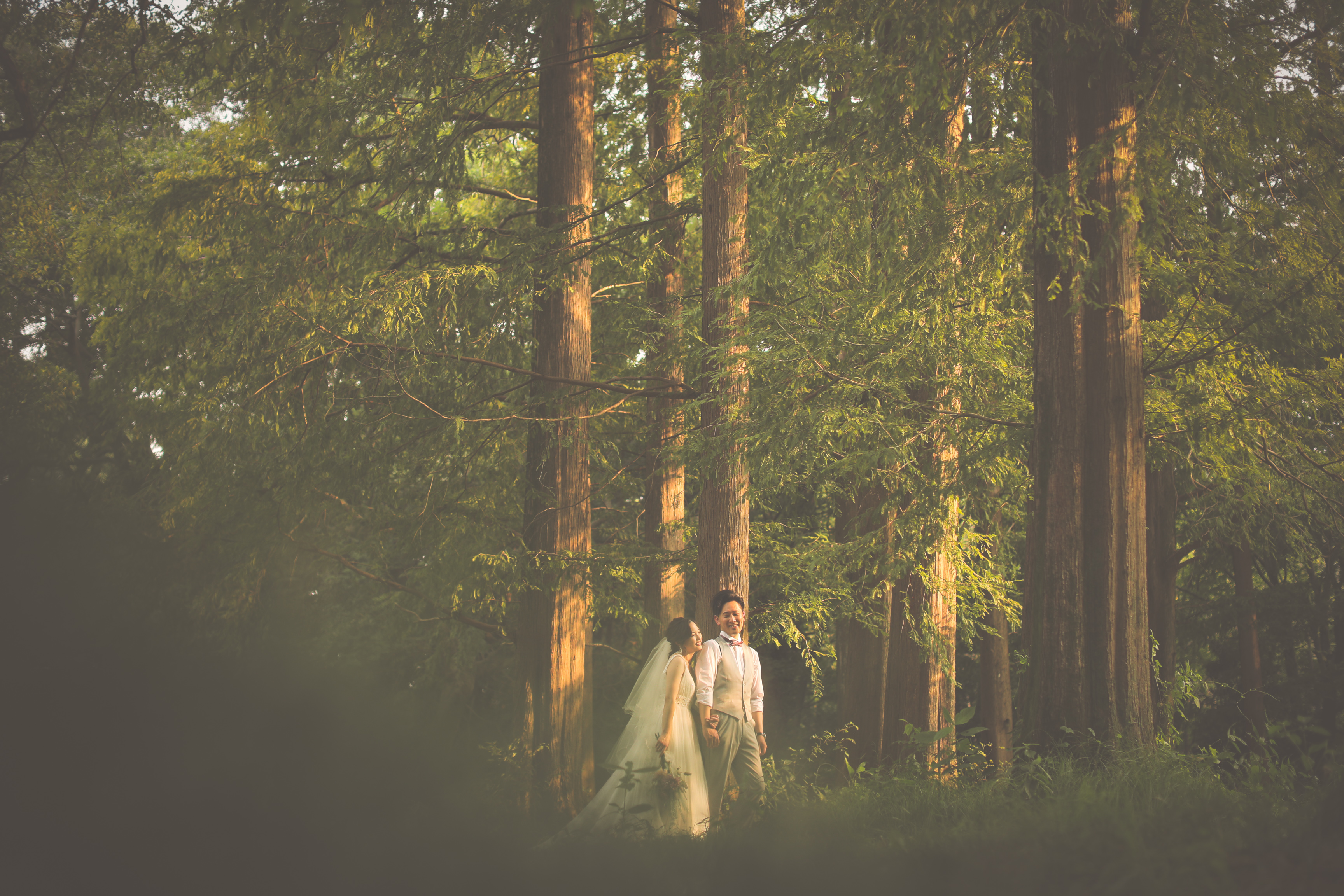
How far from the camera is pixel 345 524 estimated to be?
19109mm

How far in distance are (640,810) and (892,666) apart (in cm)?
643

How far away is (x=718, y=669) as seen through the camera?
7.03m

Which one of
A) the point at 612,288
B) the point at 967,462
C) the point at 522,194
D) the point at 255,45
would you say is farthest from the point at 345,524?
the point at 967,462

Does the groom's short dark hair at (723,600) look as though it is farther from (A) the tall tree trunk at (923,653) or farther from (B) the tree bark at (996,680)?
(B) the tree bark at (996,680)

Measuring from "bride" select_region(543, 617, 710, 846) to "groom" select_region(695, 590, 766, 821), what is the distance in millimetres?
138

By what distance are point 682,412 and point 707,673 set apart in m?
4.84

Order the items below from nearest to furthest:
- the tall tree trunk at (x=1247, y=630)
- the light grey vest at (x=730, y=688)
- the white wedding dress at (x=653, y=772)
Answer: the white wedding dress at (x=653, y=772), the light grey vest at (x=730, y=688), the tall tree trunk at (x=1247, y=630)

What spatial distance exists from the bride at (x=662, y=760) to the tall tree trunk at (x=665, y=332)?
12.8ft

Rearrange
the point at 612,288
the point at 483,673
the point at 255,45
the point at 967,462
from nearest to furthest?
the point at 967,462 < the point at 255,45 < the point at 612,288 < the point at 483,673

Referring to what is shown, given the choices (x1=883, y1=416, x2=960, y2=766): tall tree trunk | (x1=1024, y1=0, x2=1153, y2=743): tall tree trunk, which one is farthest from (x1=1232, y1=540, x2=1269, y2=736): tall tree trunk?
(x1=1024, y1=0, x2=1153, y2=743): tall tree trunk

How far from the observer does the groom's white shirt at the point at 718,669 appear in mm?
6875

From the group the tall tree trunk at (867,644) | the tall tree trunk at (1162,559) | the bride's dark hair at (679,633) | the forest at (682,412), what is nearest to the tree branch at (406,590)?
the forest at (682,412)

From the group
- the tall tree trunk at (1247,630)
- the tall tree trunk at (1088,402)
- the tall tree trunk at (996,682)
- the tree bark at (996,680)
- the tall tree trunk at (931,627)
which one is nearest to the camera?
the tall tree trunk at (1088,402)

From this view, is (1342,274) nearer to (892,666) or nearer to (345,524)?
(892,666)
